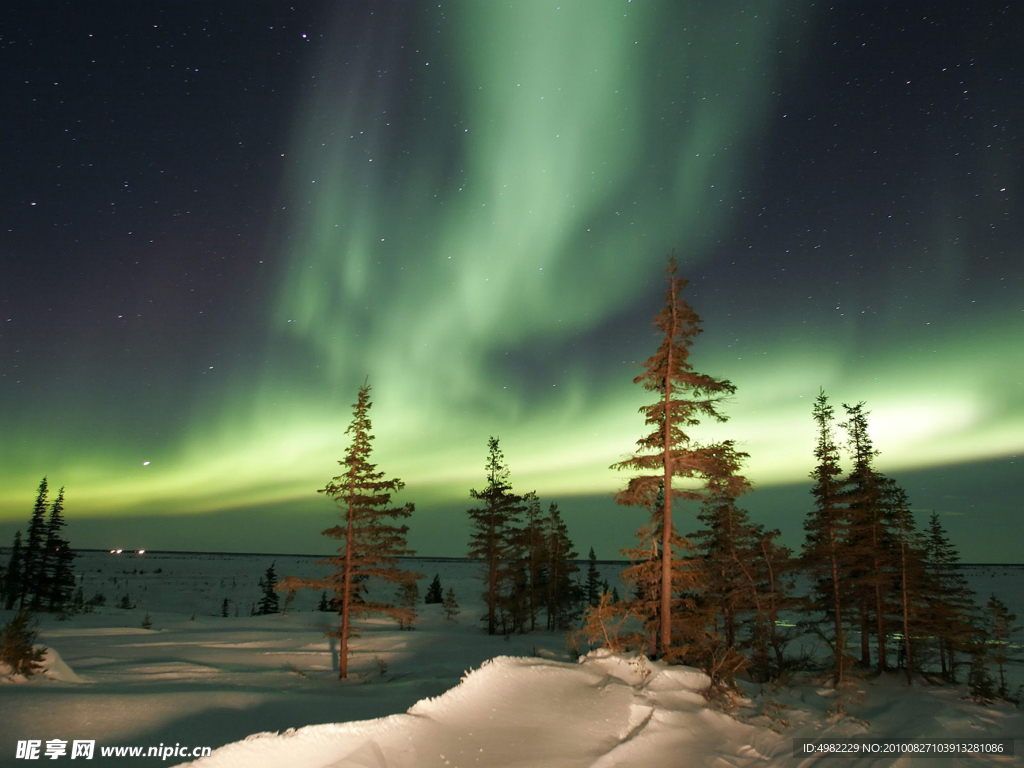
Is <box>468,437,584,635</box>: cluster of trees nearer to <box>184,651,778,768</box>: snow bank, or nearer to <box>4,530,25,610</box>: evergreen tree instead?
<box>184,651,778,768</box>: snow bank

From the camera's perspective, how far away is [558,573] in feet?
160

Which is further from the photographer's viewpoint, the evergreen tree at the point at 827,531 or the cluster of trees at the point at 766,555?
the evergreen tree at the point at 827,531

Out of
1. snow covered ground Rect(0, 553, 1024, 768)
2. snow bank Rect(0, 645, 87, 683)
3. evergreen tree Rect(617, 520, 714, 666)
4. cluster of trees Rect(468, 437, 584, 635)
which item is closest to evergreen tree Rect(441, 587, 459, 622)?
cluster of trees Rect(468, 437, 584, 635)

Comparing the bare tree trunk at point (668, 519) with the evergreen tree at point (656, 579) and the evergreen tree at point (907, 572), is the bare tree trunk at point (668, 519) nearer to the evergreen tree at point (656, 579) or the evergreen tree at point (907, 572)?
the evergreen tree at point (656, 579)

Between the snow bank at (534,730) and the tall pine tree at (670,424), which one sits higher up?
the tall pine tree at (670,424)

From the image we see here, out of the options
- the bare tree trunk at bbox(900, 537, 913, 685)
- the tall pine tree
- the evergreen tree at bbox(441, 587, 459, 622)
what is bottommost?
the evergreen tree at bbox(441, 587, 459, 622)

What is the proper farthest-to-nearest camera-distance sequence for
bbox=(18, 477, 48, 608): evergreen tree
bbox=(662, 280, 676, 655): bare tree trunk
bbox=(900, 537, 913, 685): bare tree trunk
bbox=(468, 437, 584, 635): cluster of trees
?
1. bbox=(18, 477, 48, 608): evergreen tree
2. bbox=(468, 437, 584, 635): cluster of trees
3. bbox=(900, 537, 913, 685): bare tree trunk
4. bbox=(662, 280, 676, 655): bare tree trunk

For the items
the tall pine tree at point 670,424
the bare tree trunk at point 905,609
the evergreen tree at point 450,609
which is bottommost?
the evergreen tree at point 450,609

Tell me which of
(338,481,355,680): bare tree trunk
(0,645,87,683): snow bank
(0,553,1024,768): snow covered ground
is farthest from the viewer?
(338,481,355,680): bare tree trunk

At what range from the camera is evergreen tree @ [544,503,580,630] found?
47.2 metres

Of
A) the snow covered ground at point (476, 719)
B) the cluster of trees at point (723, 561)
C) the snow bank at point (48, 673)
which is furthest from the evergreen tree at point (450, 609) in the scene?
the snow bank at point (48, 673)

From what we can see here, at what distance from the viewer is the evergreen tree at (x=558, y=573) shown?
4722 centimetres

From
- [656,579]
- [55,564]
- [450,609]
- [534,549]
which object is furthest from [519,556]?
[55,564]

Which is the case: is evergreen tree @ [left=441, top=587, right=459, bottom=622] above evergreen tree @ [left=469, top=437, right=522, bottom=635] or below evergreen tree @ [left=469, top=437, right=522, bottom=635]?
below
